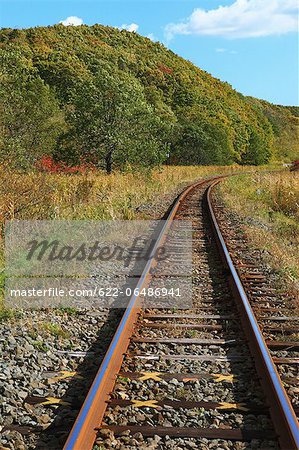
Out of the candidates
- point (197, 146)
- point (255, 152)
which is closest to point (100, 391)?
point (197, 146)

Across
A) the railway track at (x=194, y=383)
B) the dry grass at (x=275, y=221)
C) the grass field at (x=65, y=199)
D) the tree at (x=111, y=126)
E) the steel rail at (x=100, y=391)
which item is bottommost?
the railway track at (x=194, y=383)

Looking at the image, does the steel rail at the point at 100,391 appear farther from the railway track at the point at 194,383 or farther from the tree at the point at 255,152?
the tree at the point at 255,152

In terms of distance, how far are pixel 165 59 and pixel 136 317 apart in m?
110

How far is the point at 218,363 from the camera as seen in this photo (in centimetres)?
473

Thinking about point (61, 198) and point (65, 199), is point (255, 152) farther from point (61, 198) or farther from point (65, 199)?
point (61, 198)

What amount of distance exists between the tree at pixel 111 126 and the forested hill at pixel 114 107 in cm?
4

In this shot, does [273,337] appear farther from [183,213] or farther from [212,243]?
[183,213]

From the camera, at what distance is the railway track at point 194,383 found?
11.3 ft

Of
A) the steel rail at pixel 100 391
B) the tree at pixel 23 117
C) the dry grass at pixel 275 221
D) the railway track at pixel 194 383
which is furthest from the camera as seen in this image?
the tree at pixel 23 117

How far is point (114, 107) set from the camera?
24344 millimetres

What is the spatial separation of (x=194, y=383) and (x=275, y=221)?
34.4 ft

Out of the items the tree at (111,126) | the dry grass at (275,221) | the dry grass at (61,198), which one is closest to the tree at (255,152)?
the tree at (111,126)

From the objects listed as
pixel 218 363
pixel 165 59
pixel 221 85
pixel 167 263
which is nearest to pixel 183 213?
pixel 167 263

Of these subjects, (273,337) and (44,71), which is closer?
(273,337)
